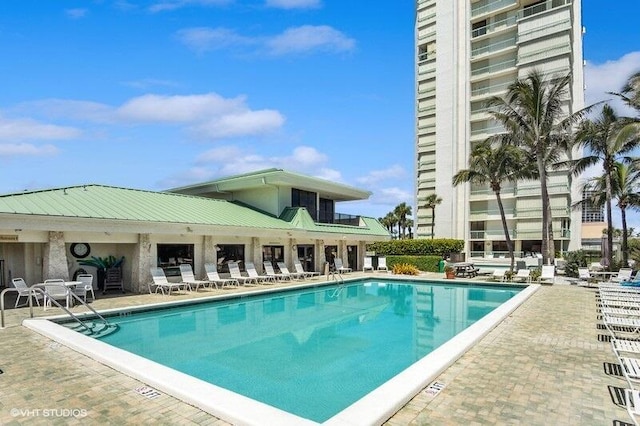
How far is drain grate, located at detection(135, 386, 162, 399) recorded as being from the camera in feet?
17.5

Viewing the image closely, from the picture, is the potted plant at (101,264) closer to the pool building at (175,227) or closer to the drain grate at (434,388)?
the pool building at (175,227)

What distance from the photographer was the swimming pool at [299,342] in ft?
21.9

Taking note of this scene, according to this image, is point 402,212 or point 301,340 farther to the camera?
point 402,212

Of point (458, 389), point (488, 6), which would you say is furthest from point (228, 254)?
point (488, 6)

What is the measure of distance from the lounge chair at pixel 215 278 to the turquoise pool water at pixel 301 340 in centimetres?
259

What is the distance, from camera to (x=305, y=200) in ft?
87.8

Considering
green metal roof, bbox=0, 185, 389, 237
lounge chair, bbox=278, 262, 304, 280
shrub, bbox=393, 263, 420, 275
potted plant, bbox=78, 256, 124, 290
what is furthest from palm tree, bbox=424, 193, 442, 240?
potted plant, bbox=78, 256, 124, 290

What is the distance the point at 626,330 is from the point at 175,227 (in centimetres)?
1553

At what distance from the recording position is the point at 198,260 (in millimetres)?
19250

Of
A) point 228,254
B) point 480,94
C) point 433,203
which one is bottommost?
point 228,254

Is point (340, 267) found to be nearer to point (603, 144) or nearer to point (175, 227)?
point (175, 227)

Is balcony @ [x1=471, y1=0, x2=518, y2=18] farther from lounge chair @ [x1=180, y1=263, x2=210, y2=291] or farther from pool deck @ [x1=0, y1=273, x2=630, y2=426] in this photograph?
pool deck @ [x1=0, y1=273, x2=630, y2=426]

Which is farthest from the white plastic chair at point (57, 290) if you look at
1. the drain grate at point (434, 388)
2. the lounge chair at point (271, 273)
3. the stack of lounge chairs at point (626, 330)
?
the stack of lounge chairs at point (626, 330)

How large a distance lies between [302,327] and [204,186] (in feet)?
55.7
